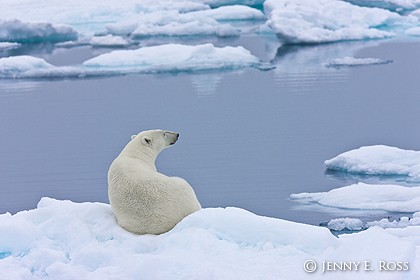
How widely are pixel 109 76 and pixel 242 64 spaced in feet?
7.82

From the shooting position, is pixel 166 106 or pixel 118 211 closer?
pixel 118 211

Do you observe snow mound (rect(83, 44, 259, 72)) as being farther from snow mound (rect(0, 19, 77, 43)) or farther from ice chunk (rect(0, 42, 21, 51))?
ice chunk (rect(0, 42, 21, 51))

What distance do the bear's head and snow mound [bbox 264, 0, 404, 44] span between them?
11210 millimetres

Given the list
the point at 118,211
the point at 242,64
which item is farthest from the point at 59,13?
the point at 118,211

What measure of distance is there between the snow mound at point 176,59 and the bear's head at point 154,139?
8780 millimetres

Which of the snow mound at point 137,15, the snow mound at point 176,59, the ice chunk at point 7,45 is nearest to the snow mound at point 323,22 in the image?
the snow mound at point 137,15

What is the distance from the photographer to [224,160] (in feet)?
27.3

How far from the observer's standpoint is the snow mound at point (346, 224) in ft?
18.6

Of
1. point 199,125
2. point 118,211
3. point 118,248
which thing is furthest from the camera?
point 199,125

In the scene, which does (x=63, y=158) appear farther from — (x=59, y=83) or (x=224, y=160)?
(x=59, y=83)

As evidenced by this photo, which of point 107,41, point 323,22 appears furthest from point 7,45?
point 323,22

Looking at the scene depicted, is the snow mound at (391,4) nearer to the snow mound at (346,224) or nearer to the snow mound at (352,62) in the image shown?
the snow mound at (352,62)

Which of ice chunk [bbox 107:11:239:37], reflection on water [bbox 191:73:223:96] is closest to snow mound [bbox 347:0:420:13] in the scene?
ice chunk [bbox 107:11:239:37]

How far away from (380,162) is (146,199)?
4.39 m
